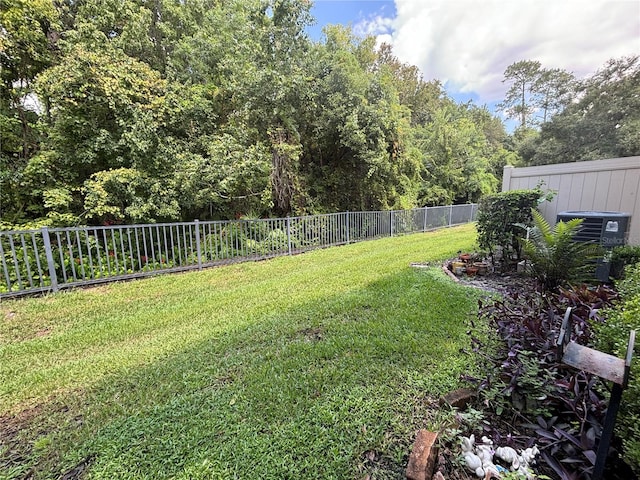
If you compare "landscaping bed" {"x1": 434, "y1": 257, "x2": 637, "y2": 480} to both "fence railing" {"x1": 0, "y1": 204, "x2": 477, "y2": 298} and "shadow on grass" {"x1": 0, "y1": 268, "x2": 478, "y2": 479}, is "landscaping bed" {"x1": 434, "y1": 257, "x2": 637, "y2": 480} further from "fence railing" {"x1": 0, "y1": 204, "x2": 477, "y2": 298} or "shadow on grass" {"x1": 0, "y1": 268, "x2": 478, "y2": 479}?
"fence railing" {"x1": 0, "y1": 204, "x2": 477, "y2": 298}

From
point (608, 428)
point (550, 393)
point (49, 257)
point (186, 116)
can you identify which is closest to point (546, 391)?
point (550, 393)

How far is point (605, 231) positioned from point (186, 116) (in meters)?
8.40

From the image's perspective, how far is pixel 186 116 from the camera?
285 inches

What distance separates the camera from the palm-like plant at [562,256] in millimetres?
3057

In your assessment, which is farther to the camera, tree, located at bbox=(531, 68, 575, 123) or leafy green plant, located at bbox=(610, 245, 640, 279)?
tree, located at bbox=(531, 68, 575, 123)

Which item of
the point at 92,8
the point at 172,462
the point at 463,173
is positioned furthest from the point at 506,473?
the point at 463,173

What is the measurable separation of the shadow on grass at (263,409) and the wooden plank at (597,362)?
98 cm

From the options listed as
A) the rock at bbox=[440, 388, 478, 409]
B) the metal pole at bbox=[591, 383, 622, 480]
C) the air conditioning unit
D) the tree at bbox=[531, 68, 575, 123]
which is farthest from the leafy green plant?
the tree at bbox=[531, 68, 575, 123]

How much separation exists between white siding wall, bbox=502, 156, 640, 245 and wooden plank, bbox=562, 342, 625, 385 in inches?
145

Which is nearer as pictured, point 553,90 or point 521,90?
point 553,90

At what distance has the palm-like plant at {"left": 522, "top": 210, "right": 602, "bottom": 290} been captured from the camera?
3.06 meters

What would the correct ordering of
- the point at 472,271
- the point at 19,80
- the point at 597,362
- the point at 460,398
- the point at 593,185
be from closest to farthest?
1. the point at 597,362
2. the point at 460,398
3. the point at 593,185
4. the point at 472,271
5. the point at 19,80

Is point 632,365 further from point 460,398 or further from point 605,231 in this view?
point 605,231

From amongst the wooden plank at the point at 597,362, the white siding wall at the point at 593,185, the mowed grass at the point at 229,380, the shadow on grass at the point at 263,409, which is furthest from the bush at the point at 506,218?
the wooden plank at the point at 597,362
